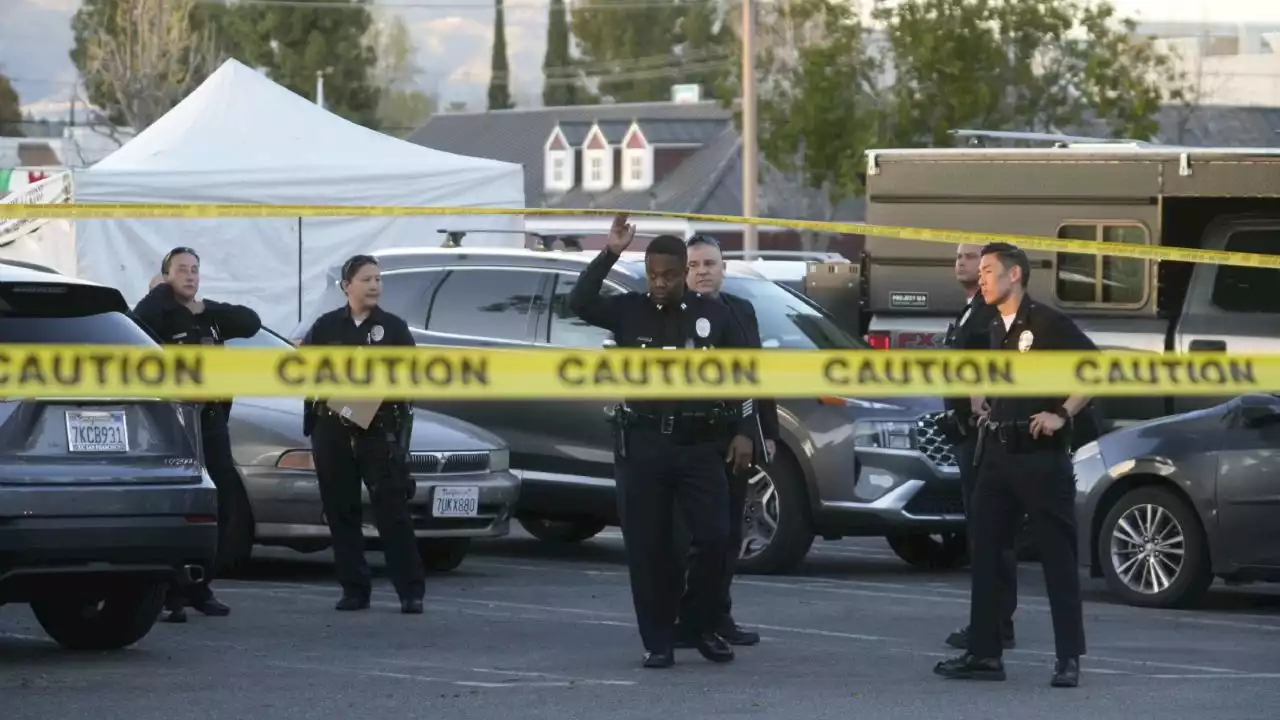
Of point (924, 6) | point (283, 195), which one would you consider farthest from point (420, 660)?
point (924, 6)

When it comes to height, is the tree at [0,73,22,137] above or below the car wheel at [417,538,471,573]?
above

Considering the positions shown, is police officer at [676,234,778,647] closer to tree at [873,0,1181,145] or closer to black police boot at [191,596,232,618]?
black police boot at [191,596,232,618]

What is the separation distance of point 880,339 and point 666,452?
21.9ft

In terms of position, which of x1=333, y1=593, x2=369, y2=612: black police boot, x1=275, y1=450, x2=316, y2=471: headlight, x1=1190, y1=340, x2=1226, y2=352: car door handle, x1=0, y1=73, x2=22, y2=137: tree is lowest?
x1=333, y1=593, x2=369, y2=612: black police boot

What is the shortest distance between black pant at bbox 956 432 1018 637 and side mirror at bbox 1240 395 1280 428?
5.79 ft

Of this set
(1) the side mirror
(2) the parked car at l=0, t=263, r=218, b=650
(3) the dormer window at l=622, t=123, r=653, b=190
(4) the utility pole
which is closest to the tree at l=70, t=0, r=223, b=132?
(3) the dormer window at l=622, t=123, r=653, b=190

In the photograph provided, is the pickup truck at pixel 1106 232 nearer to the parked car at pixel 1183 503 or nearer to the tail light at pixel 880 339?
the tail light at pixel 880 339

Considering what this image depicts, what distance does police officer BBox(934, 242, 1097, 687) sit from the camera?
29.3ft

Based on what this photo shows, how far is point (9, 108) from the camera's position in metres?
90.0

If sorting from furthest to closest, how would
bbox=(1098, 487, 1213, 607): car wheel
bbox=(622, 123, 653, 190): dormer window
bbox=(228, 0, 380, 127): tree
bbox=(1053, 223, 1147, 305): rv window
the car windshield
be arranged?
bbox=(228, 0, 380, 127): tree, bbox=(622, 123, 653, 190): dormer window, bbox=(1053, 223, 1147, 305): rv window, the car windshield, bbox=(1098, 487, 1213, 607): car wheel

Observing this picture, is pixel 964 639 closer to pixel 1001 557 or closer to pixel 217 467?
pixel 1001 557

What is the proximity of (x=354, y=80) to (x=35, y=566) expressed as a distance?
255 feet

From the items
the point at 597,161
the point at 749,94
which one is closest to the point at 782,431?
the point at 749,94

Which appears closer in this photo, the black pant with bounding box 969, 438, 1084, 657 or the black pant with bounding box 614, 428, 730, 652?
the black pant with bounding box 969, 438, 1084, 657
